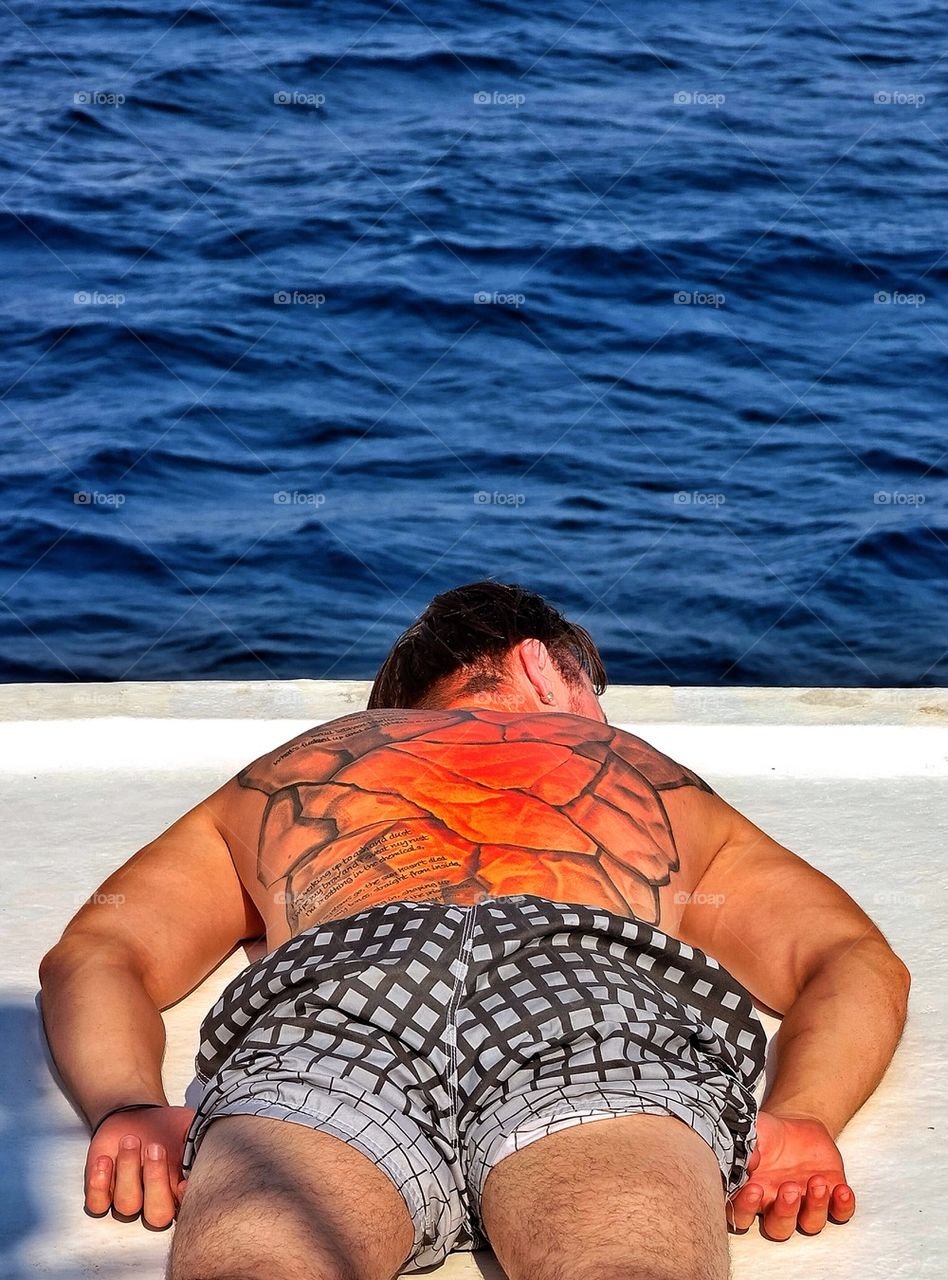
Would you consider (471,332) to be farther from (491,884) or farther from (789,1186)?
(789,1186)

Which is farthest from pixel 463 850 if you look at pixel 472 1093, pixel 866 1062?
pixel 866 1062

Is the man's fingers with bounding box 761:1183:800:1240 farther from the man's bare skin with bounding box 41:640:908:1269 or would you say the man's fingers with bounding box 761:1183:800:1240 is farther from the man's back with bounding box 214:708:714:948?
the man's back with bounding box 214:708:714:948

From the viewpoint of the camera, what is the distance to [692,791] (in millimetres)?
2062

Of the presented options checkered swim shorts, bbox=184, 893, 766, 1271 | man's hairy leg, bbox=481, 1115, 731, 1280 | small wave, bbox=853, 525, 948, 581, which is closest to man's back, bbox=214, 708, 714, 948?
checkered swim shorts, bbox=184, 893, 766, 1271

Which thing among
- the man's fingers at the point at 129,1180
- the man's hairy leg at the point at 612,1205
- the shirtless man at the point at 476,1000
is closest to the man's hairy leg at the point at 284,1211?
the shirtless man at the point at 476,1000

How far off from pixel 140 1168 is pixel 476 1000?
435 millimetres

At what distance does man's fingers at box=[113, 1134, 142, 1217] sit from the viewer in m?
1.66


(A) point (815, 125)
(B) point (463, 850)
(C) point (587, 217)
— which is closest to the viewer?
(B) point (463, 850)

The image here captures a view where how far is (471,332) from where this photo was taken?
945 centimetres

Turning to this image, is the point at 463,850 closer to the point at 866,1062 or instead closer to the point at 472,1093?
the point at 472,1093

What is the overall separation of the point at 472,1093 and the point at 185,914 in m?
0.65

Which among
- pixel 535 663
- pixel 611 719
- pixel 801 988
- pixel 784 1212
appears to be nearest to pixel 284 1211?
pixel 784 1212

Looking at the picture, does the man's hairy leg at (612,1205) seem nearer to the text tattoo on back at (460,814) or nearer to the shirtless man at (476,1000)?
the shirtless man at (476,1000)

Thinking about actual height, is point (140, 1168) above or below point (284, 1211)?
below
